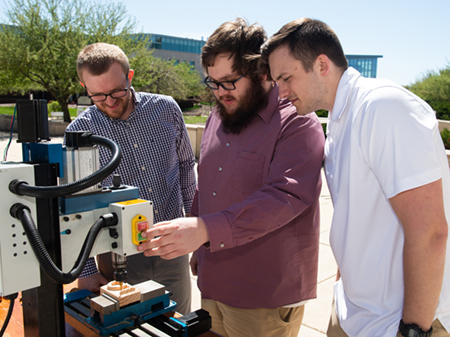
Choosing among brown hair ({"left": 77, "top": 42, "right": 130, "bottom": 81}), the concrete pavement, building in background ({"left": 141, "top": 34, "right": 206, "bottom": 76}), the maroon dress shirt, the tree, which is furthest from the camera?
building in background ({"left": 141, "top": 34, "right": 206, "bottom": 76})

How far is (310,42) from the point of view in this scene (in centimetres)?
153

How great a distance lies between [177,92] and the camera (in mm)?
24328

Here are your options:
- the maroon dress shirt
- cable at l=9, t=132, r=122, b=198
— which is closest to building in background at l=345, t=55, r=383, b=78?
the maroon dress shirt

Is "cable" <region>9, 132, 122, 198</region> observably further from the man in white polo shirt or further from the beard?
the beard

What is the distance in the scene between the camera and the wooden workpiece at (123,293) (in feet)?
4.81

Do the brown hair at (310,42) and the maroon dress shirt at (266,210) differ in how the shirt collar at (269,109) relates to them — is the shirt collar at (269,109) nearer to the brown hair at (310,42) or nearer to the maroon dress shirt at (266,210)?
the maroon dress shirt at (266,210)

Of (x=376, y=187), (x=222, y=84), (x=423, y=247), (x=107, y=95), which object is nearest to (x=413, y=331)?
(x=423, y=247)

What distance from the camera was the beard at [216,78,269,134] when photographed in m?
1.92

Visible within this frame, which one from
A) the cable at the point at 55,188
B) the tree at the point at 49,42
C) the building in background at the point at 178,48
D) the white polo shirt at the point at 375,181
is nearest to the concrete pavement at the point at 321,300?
the cable at the point at 55,188

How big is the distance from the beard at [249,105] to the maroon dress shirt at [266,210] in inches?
1.4

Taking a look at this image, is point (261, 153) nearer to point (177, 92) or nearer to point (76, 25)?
point (76, 25)

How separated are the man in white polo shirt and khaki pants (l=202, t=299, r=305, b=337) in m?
0.27

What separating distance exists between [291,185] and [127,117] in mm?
1265

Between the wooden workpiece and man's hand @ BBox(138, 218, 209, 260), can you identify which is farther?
the wooden workpiece
